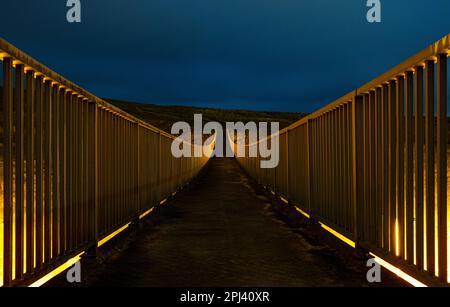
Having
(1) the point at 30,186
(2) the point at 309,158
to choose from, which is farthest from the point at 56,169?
(2) the point at 309,158

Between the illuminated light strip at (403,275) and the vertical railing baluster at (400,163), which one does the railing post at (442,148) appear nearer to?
the vertical railing baluster at (400,163)

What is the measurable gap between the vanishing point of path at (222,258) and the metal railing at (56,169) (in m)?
0.57

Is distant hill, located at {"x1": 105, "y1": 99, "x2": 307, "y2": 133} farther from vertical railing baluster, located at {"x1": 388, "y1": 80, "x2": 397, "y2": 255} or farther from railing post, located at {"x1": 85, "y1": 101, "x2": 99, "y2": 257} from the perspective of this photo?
vertical railing baluster, located at {"x1": 388, "y1": 80, "x2": 397, "y2": 255}

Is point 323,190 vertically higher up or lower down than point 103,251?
higher up

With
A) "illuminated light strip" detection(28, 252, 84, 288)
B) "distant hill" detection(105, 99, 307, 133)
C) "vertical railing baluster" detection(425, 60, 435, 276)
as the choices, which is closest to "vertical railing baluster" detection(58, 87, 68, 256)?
"illuminated light strip" detection(28, 252, 84, 288)

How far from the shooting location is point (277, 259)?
6668mm

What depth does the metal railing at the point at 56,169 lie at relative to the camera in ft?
13.0

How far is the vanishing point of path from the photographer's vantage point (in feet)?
18.1

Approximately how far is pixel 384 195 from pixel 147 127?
6.88 metres

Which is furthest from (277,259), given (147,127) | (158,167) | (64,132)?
(158,167)

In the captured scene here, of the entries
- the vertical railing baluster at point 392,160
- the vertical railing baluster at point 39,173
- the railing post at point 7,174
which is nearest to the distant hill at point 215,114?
the vertical railing baluster at point 392,160

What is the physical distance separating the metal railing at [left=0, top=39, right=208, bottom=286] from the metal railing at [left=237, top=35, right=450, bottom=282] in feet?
10.7

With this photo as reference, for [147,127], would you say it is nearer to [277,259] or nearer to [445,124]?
[277,259]
